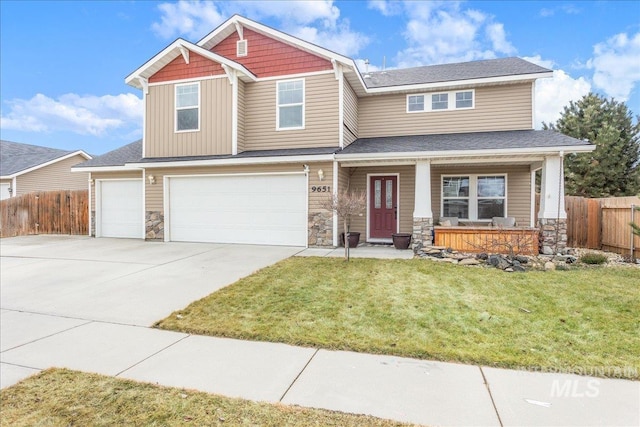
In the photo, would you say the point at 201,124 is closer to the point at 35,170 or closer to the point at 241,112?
the point at 241,112

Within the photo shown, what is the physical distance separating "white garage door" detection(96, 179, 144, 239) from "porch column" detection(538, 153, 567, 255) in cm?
1322

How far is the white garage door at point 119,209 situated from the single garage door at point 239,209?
1.97 m

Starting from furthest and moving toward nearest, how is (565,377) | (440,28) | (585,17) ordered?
(440,28) < (585,17) < (565,377)

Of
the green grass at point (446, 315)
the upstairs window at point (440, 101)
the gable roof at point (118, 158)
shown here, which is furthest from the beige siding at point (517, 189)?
the gable roof at point (118, 158)

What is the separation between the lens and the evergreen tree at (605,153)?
728 inches

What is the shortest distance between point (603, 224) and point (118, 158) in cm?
1724

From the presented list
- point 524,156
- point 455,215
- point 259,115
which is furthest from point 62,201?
point 524,156

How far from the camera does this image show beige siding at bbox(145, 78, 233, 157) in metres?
11.2

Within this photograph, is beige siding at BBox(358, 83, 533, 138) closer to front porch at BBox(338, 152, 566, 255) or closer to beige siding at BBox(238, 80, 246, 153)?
front porch at BBox(338, 152, 566, 255)

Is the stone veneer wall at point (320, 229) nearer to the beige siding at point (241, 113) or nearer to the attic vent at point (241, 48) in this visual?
the beige siding at point (241, 113)

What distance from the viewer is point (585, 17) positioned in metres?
12.3

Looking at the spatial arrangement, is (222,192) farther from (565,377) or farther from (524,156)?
(565,377)

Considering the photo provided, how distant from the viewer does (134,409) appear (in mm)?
2557

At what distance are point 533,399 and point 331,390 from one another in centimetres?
160
